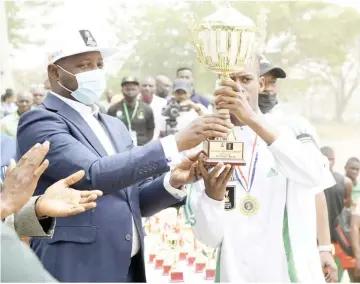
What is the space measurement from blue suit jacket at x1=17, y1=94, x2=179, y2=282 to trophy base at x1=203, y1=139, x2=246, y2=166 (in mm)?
241

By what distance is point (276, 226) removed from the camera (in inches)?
115

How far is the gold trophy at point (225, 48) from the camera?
2.95m

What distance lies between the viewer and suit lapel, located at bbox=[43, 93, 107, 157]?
116 inches

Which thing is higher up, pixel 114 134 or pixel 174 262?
pixel 114 134

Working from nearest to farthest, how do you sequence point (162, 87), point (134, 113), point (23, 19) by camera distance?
point (134, 113)
point (162, 87)
point (23, 19)

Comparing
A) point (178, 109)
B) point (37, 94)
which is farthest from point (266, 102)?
point (37, 94)

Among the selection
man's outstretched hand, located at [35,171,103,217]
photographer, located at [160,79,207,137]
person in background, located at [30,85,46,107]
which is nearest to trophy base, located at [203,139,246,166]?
man's outstretched hand, located at [35,171,103,217]

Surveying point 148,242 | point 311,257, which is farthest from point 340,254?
point 311,257

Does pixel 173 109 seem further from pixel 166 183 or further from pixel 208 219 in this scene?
pixel 208 219

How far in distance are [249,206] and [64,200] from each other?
0.83 metres

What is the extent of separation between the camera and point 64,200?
98.8 inches

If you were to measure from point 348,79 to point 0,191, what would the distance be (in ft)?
33.0

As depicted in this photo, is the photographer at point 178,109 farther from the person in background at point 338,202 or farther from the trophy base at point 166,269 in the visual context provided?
the trophy base at point 166,269

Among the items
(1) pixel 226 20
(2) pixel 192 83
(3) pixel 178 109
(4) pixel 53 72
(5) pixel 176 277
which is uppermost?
(2) pixel 192 83
